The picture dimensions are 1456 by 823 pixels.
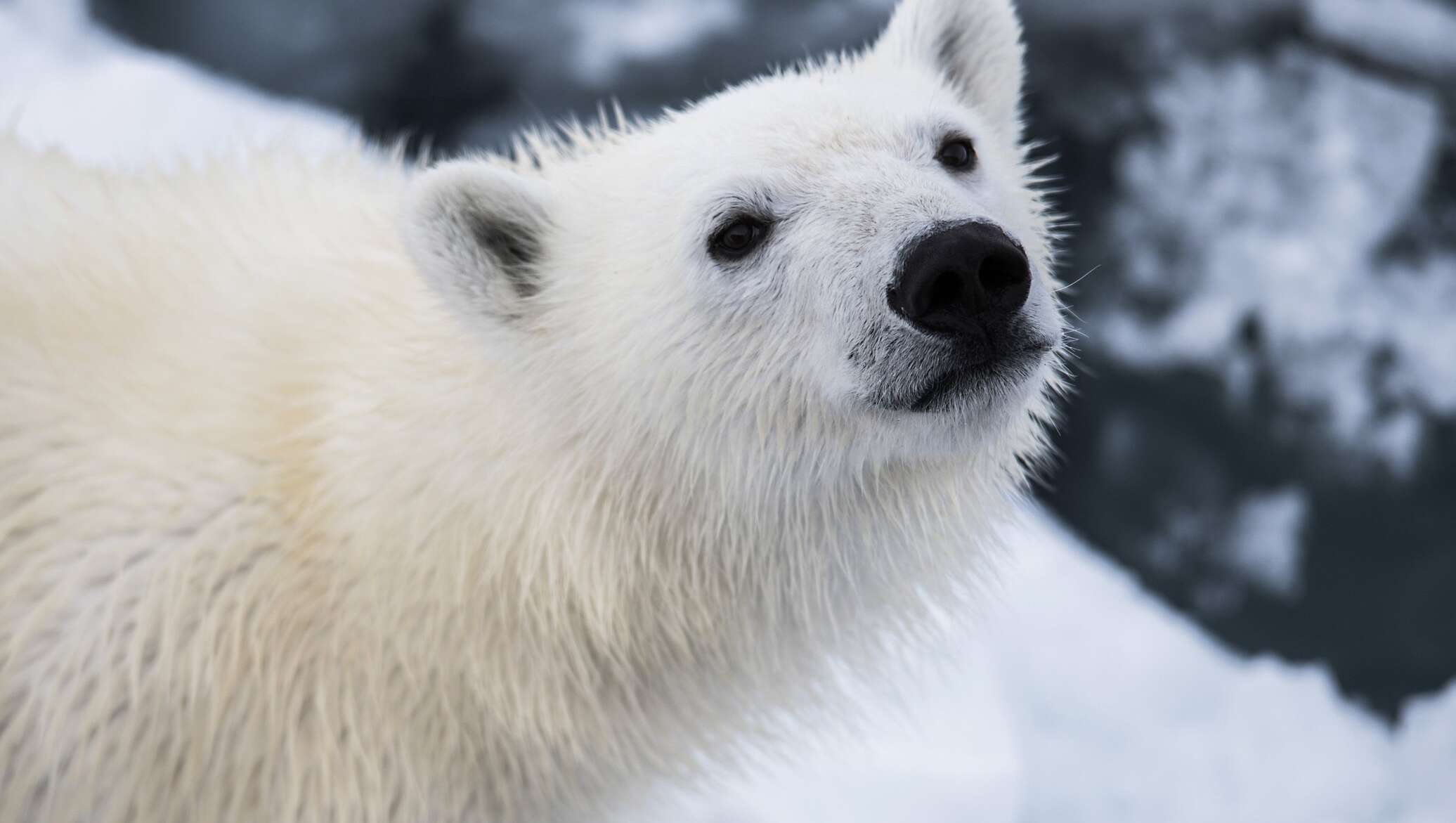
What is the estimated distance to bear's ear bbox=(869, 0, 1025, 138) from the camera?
1.72 meters

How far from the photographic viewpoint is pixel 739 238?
55.5 inches

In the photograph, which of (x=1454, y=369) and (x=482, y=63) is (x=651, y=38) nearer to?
(x=482, y=63)

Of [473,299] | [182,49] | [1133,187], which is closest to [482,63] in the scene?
[182,49]

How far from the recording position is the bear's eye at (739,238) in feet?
4.61

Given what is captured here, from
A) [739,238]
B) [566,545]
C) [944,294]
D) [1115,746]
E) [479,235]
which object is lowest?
[1115,746]

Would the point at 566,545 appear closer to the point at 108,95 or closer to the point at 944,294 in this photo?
the point at 944,294

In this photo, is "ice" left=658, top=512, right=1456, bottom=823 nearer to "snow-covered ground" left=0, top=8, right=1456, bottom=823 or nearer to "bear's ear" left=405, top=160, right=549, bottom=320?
"snow-covered ground" left=0, top=8, right=1456, bottom=823

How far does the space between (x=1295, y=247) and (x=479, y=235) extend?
2.15 meters

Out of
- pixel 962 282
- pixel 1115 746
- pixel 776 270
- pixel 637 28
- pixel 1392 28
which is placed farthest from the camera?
pixel 637 28

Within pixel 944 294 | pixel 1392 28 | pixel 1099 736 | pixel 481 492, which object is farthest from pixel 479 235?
pixel 1392 28

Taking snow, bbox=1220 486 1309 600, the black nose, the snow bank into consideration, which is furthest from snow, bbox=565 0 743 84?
the black nose

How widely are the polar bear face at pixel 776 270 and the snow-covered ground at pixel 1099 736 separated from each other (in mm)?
708

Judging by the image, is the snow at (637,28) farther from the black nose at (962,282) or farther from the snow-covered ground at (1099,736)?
the black nose at (962,282)

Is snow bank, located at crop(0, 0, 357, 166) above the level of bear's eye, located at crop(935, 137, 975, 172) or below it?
above
